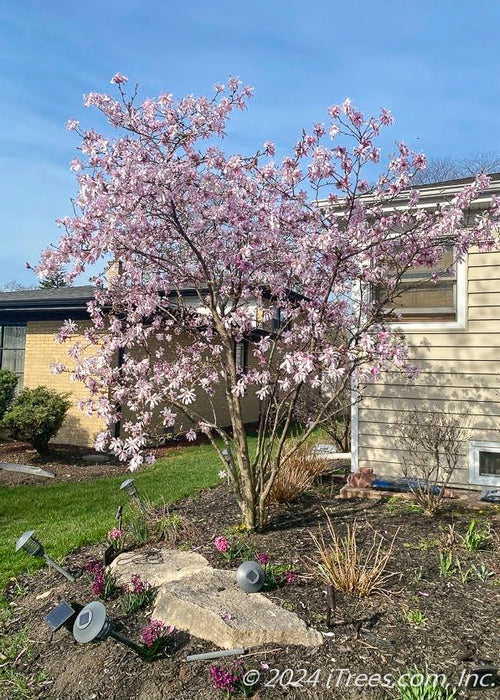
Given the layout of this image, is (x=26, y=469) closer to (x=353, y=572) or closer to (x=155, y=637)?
(x=155, y=637)

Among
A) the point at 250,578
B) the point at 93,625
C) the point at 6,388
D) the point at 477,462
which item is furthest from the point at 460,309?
the point at 6,388

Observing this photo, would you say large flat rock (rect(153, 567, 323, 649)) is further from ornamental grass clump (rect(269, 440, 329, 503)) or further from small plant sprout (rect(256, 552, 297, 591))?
ornamental grass clump (rect(269, 440, 329, 503))

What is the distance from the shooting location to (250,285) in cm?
501

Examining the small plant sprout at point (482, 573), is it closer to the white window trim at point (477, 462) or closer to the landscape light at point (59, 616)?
the landscape light at point (59, 616)

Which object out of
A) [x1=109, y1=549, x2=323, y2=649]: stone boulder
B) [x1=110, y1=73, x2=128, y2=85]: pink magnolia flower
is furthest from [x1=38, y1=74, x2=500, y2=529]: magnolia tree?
[x1=109, y1=549, x2=323, y2=649]: stone boulder

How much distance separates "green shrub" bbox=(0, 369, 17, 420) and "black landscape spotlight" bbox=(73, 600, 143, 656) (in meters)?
9.81

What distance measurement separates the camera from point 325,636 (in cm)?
303

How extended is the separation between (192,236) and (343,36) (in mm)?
2961

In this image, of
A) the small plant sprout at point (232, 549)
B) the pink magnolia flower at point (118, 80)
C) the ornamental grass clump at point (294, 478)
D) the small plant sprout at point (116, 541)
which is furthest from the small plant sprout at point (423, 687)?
the pink magnolia flower at point (118, 80)

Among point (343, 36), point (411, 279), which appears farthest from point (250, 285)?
point (343, 36)

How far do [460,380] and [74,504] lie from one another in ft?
16.7

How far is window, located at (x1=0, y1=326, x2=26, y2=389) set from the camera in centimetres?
1343

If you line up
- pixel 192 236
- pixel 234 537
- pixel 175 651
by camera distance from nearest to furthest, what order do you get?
pixel 175 651 < pixel 234 537 < pixel 192 236

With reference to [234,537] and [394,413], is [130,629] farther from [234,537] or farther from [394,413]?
[394,413]
